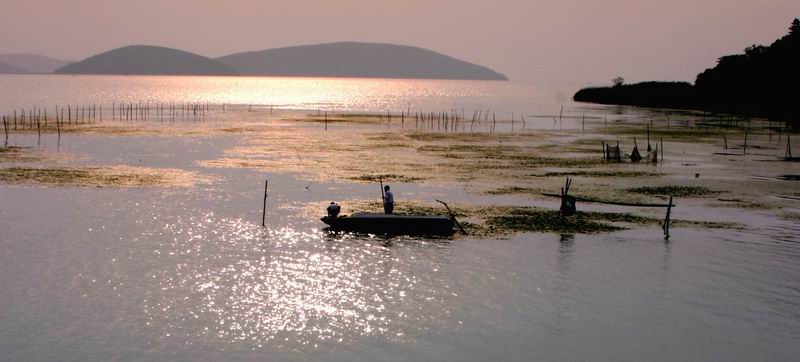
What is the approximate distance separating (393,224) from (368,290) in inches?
347

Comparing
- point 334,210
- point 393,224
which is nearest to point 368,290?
point 393,224

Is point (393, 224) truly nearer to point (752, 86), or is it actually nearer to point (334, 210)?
point (334, 210)

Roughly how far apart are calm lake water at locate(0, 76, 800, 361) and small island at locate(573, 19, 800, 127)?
8841 centimetres

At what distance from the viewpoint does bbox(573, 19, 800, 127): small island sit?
4931 inches

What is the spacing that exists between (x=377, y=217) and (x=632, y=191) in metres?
19.2

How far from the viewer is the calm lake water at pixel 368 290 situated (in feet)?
72.5

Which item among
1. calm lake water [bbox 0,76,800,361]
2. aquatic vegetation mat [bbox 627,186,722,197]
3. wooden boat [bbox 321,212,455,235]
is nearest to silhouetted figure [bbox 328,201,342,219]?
wooden boat [bbox 321,212,455,235]

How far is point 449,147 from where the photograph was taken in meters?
75.6

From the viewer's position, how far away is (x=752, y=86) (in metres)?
135

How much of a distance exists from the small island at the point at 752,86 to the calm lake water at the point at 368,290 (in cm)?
8841

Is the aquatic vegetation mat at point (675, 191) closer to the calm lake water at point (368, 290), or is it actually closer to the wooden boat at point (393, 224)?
the calm lake water at point (368, 290)

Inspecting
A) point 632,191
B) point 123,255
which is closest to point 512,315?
point 123,255

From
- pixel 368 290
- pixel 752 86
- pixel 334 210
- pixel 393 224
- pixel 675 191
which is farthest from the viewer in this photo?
pixel 752 86

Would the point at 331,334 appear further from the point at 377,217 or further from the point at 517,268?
the point at 377,217
